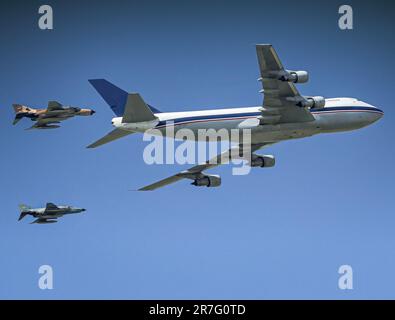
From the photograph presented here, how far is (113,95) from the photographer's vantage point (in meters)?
76.2

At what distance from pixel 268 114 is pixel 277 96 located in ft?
5.53

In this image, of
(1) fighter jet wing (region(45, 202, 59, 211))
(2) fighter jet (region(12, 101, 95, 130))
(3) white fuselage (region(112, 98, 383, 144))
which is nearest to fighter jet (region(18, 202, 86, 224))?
(1) fighter jet wing (region(45, 202, 59, 211))

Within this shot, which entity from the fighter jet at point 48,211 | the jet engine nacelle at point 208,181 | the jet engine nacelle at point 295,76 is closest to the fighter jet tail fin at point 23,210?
the fighter jet at point 48,211

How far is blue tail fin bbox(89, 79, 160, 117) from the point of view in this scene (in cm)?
7581

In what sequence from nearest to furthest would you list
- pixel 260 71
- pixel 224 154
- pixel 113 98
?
pixel 260 71 < pixel 113 98 < pixel 224 154

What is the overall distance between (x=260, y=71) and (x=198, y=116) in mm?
6526

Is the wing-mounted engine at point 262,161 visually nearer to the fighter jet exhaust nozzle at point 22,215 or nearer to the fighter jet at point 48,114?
the fighter jet at point 48,114

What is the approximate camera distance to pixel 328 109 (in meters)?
77.6

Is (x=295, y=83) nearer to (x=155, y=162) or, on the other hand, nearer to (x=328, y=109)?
(x=328, y=109)

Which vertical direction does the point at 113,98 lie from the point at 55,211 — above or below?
above

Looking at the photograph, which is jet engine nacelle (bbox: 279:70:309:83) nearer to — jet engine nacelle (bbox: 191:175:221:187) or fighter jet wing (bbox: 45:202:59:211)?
jet engine nacelle (bbox: 191:175:221:187)

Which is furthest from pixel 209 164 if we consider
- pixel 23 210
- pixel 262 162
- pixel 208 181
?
pixel 23 210

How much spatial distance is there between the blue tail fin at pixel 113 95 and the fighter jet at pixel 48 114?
4301mm

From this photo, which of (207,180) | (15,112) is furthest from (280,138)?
(15,112)
